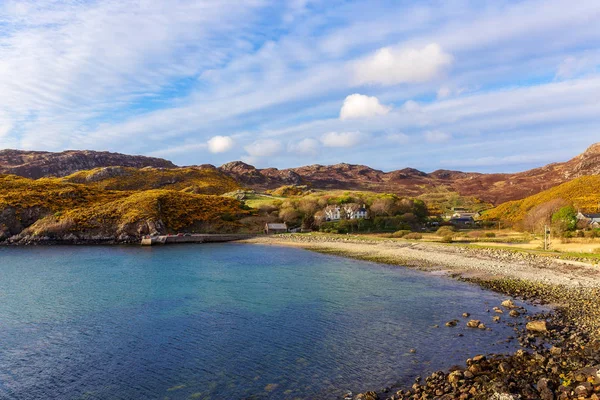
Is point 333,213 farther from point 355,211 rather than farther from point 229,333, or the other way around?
point 229,333

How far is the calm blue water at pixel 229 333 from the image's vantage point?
645 inches

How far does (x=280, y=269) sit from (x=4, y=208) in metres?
68.0

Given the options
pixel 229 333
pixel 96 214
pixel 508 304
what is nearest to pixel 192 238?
pixel 96 214

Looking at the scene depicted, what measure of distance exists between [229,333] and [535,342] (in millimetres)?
15440

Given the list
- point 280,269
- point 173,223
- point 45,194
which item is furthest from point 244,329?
point 45,194

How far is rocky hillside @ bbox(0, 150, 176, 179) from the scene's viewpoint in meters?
161

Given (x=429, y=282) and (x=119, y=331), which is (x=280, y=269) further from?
(x=119, y=331)

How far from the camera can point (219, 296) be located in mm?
32500

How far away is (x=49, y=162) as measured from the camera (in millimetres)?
170250

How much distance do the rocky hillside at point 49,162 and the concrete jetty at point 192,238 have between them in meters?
109

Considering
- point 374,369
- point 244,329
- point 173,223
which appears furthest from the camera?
point 173,223

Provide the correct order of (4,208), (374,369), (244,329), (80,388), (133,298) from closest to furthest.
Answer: (80,388), (374,369), (244,329), (133,298), (4,208)

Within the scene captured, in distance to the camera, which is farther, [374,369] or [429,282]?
[429,282]

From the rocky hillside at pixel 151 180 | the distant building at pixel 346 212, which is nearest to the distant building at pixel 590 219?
the distant building at pixel 346 212
